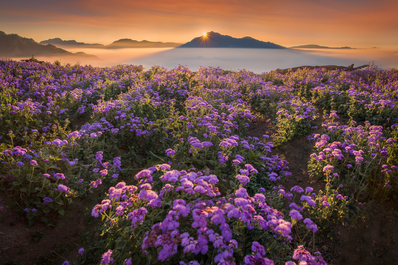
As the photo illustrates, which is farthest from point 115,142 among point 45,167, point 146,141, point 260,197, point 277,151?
point 277,151

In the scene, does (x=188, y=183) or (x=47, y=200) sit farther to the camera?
(x=47, y=200)

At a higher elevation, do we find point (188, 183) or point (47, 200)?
point (188, 183)

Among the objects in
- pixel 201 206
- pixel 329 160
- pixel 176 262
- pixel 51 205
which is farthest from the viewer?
pixel 329 160

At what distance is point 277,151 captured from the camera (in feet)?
23.6

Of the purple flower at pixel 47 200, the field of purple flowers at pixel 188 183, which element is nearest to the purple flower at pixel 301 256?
the field of purple flowers at pixel 188 183

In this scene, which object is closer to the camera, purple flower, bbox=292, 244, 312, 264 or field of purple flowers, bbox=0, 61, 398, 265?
purple flower, bbox=292, 244, 312, 264

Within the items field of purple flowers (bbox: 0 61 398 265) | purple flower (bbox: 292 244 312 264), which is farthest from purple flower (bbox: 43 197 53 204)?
purple flower (bbox: 292 244 312 264)

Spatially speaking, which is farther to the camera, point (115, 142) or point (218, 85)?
point (218, 85)

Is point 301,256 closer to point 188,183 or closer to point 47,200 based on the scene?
point 188,183

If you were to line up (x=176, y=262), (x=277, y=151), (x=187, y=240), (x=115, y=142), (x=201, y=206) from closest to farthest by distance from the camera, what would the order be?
1. (x=187, y=240)
2. (x=176, y=262)
3. (x=201, y=206)
4. (x=115, y=142)
5. (x=277, y=151)

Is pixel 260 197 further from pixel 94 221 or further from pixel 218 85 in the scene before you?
pixel 218 85

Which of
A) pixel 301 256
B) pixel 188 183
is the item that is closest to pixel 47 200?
pixel 188 183

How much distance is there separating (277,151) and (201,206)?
16.9 feet

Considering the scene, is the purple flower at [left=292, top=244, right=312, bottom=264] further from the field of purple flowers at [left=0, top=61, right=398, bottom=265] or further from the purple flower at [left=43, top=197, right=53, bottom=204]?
the purple flower at [left=43, top=197, right=53, bottom=204]
